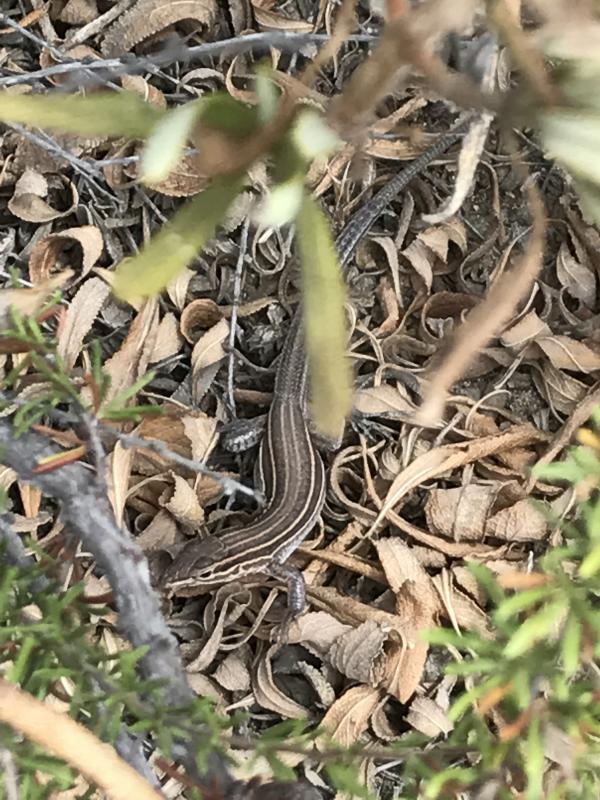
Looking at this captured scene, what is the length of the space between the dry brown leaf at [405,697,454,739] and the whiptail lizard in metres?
0.30

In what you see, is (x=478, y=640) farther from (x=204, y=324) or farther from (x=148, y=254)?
(x=204, y=324)

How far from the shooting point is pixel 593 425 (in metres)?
1.79

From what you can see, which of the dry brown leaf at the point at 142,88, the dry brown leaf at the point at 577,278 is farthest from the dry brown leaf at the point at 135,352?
the dry brown leaf at the point at 577,278

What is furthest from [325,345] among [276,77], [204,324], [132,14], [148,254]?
[132,14]

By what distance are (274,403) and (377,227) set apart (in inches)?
18.7

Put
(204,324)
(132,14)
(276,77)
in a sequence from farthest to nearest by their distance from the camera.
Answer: (204,324), (132,14), (276,77)

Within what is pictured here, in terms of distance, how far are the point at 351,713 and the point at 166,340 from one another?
0.86m

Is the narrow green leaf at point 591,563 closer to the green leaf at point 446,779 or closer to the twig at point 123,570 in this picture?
the green leaf at point 446,779

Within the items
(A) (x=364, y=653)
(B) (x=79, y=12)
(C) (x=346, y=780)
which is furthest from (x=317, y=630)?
(B) (x=79, y=12)

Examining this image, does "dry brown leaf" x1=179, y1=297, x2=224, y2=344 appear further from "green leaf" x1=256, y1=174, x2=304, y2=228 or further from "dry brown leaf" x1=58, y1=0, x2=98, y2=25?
"green leaf" x1=256, y1=174, x2=304, y2=228

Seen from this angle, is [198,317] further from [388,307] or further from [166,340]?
[388,307]

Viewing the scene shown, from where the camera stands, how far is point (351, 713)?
1.67 m

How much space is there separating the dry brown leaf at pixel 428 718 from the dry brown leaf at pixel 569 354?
75 cm

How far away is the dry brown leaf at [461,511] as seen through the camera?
174 cm
